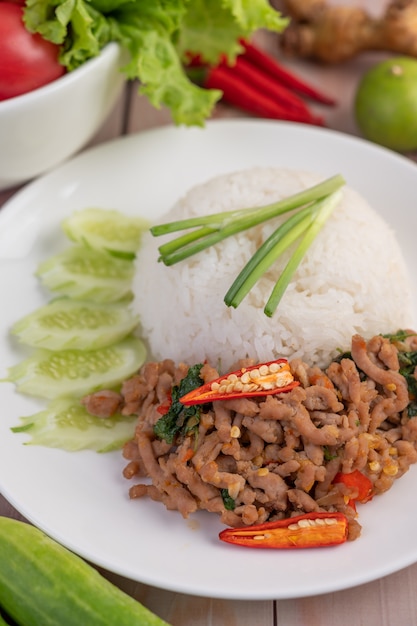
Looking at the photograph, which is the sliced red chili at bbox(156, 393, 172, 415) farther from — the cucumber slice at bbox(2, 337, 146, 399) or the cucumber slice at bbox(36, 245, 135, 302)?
Answer: the cucumber slice at bbox(36, 245, 135, 302)

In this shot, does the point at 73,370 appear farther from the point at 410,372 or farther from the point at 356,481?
the point at 410,372

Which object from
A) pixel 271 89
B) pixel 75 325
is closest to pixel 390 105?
pixel 271 89

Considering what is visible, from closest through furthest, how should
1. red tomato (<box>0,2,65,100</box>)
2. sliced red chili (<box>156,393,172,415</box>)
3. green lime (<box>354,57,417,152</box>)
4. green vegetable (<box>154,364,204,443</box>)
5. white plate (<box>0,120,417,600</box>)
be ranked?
white plate (<box>0,120,417,600</box>), green vegetable (<box>154,364,204,443</box>), sliced red chili (<box>156,393,172,415</box>), red tomato (<box>0,2,65,100</box>), green lime (<box>354,57,417,152</box>)

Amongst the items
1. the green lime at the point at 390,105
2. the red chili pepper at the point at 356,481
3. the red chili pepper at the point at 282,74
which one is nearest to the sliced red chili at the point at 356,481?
the red chili pepper at the point at 356,481

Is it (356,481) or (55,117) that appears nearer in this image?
(356,481)

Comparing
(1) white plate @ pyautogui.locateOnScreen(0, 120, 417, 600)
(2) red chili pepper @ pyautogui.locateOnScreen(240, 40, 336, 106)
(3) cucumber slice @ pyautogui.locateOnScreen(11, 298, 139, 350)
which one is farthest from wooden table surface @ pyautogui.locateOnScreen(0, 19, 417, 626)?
(2) red chili pepper @ pyautogui.locateOnScreen(240, 40, 336, 106)
